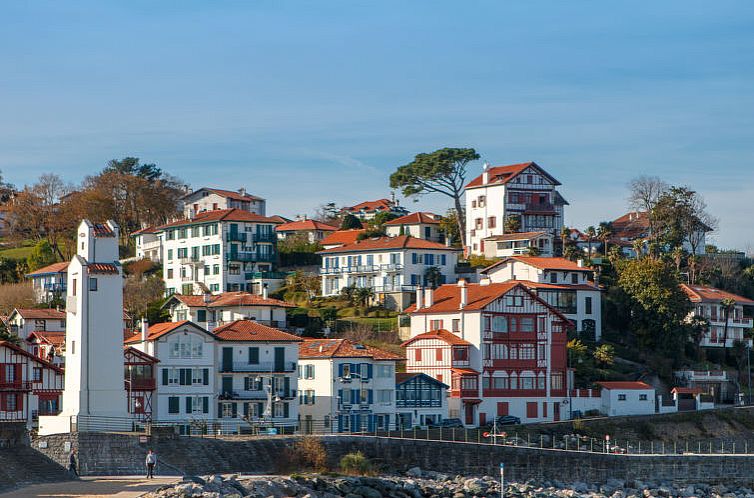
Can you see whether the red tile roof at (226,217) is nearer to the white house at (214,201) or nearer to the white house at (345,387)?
the white house at (214,201)

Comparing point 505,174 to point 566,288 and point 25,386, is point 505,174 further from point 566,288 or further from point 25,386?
point 25,386

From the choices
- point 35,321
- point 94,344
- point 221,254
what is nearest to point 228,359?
point 94,344

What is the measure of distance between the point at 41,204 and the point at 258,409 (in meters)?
58.1

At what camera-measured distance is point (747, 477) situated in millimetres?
72000

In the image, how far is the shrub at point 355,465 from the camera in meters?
62.7

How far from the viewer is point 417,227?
384 feet

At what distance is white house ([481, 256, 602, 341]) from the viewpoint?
96.4 metres

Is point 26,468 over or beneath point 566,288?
beneath

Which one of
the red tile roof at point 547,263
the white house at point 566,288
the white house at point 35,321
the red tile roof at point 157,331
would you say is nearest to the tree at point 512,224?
the red tile roof at point 547,263

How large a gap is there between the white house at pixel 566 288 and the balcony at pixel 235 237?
19960mm

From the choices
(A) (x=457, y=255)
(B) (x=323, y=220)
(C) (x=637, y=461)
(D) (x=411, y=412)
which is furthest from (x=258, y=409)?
(B) (x=323, y=220)

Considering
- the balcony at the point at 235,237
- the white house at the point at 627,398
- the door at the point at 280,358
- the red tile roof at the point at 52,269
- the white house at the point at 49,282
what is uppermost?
the balcony at the point at 235,237

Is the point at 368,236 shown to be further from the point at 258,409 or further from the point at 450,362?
the point at 258,409

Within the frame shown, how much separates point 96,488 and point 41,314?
40.0m
